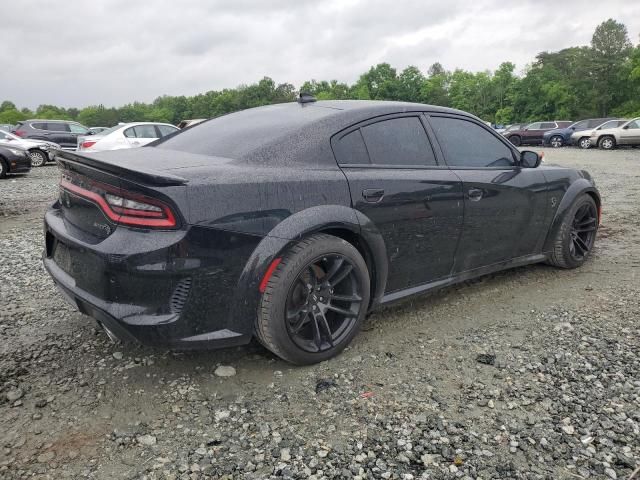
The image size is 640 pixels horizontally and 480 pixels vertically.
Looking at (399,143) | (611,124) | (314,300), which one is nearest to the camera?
(314,300)

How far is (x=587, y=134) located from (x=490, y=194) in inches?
988

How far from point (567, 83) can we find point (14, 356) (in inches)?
2625

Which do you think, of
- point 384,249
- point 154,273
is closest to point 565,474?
point 384,249

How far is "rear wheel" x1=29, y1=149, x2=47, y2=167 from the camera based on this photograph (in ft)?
51.5

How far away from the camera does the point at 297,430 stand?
7.59 ft

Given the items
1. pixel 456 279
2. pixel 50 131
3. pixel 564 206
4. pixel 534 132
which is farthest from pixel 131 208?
pixel 534 132

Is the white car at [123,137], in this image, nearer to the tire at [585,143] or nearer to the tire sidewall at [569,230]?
the tire sidewall at [569,230]

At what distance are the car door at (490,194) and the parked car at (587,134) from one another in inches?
934

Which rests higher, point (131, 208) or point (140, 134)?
point (140, 134)

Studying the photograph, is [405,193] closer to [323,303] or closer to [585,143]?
[323,303]

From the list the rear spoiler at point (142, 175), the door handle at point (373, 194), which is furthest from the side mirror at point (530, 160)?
the rear spoiler at point (142, 175)

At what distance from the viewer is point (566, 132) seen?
27.5 metres

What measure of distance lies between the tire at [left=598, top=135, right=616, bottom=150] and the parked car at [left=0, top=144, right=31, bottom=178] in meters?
23.7

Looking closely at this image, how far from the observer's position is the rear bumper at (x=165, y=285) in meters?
2.32
